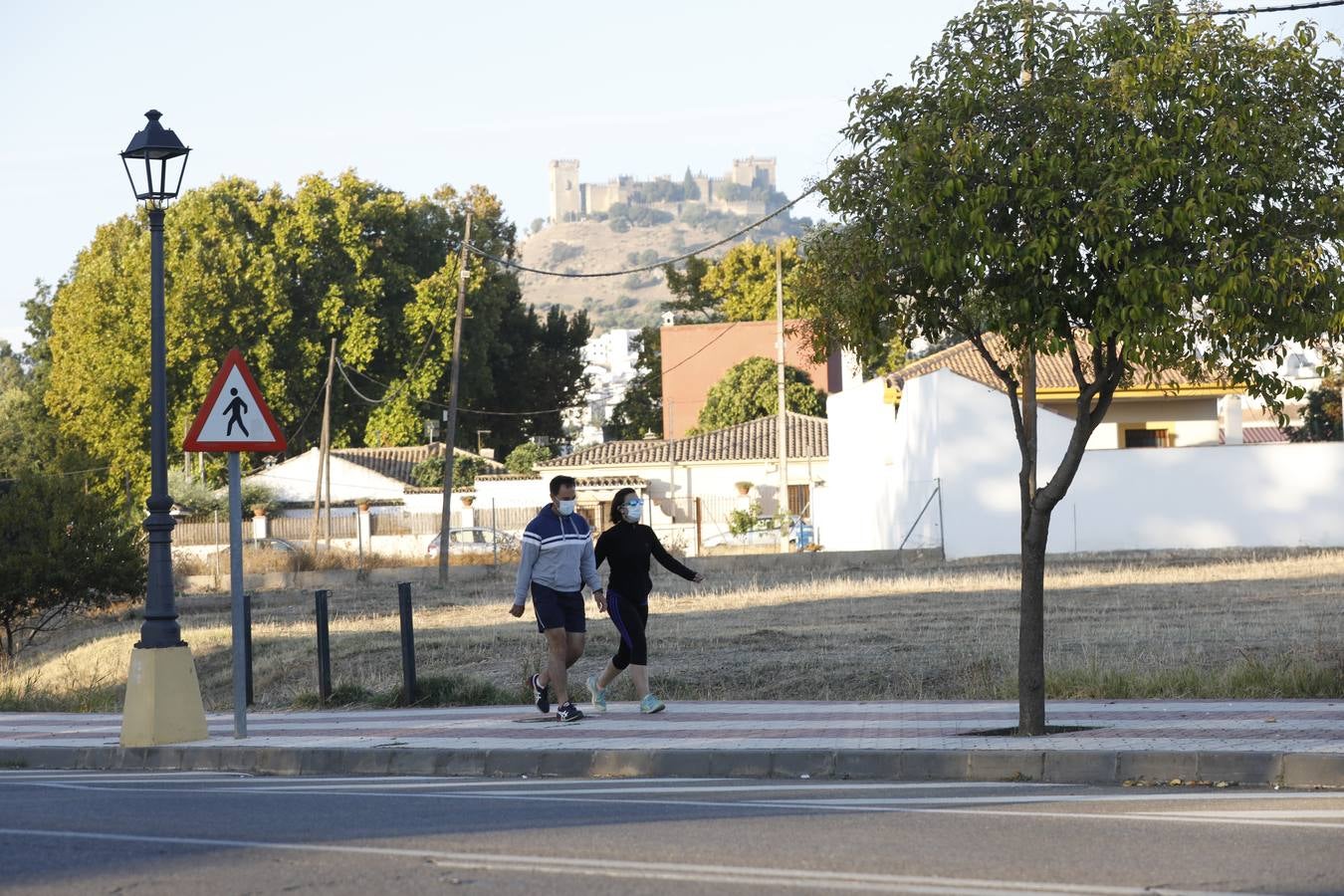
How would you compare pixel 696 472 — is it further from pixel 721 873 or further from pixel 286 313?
pixel 721 873

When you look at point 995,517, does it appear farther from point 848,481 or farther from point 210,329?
point 210,329

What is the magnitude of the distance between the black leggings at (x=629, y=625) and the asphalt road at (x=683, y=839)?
327cm

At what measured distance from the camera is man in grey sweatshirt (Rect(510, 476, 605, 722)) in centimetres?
1391

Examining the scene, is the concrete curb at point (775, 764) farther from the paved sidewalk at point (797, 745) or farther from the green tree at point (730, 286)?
the green tree at point (730, 286)

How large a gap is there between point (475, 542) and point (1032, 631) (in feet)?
146

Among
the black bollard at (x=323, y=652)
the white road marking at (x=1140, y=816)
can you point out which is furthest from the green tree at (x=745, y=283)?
the white road marking at (x=1140, y=816)

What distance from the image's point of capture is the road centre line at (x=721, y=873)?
22.1ft

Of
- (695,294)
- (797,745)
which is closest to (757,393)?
(695,294)

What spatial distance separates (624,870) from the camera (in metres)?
7.36

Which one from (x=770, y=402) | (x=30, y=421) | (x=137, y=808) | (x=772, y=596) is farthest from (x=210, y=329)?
(x=137, y=808)

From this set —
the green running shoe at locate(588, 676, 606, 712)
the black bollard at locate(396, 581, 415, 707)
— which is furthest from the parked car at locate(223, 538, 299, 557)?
the green running shoe at locate(588, 676, 606, 712)

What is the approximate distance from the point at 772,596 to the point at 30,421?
5634 cm

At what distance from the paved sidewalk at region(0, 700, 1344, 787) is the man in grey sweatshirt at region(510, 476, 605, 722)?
0.49m

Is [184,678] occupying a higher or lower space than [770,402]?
lower
